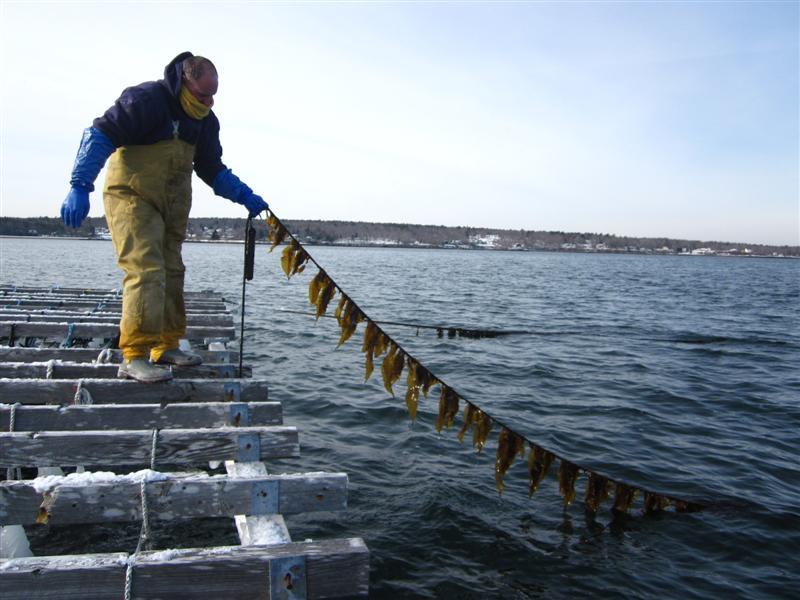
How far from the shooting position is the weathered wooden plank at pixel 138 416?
4.26 m

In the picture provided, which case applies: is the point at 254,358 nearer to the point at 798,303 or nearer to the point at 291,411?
the point at 291,411

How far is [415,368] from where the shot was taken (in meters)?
5.59

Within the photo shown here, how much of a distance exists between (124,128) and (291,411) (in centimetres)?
636

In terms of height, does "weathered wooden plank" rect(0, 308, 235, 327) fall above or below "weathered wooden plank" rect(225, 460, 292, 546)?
above

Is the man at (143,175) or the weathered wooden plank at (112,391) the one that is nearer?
the man at (143,175)

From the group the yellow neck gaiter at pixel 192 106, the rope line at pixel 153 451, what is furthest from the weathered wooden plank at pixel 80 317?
the rope line at pixel 153 451

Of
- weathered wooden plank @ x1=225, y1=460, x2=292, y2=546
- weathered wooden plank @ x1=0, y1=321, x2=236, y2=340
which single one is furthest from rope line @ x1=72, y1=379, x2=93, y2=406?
weathered wooden plank @ x1=0, y1=321, x2=236, y2=340

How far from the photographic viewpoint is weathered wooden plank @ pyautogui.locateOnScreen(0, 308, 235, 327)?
8977 mm

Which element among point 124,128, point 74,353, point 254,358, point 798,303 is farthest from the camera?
point 798,303

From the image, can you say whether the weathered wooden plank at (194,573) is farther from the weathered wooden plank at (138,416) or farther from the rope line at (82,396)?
the rope line at (82,396)

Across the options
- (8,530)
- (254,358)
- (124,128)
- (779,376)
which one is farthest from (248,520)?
(779,376)

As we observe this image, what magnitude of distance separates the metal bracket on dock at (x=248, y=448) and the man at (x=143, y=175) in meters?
1.47

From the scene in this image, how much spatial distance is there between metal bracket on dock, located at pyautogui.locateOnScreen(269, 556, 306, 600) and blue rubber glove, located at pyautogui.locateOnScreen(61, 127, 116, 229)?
3.61m

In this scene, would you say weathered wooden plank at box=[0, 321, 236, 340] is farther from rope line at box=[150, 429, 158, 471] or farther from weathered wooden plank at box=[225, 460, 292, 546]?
weathered wooden plank at box=[225, 460, 292, 546]
